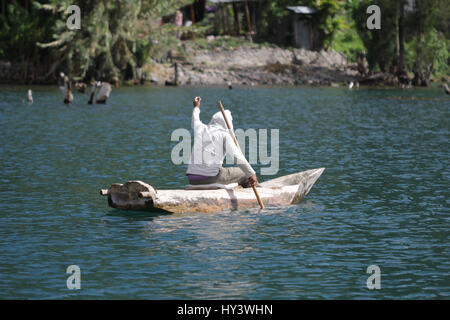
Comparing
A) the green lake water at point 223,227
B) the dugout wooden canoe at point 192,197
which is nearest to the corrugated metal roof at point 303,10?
the green lake water at point 223,227

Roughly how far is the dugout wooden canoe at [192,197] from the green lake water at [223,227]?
0.28 metres

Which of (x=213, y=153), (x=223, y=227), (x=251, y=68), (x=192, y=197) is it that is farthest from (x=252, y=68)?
(x=223, y=227)

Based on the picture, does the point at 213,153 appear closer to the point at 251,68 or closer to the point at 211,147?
the point at 211,147

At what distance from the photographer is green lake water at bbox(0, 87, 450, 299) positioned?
1510 centimetres

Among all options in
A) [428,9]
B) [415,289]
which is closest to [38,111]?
[415,289]

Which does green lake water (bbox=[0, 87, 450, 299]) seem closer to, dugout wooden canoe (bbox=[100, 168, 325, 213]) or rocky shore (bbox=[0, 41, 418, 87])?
dugout wooden canoe (bbox=[100, 168, 325, 213])

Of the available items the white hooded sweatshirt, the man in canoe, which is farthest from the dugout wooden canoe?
the white hooded sweatshirt

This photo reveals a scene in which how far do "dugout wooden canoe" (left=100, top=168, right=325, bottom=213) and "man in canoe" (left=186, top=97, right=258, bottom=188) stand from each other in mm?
478

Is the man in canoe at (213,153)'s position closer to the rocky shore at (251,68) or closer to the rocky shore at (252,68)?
the rocky shore at (251,68)

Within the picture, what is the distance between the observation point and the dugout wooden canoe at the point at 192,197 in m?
19.9

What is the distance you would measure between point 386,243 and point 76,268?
6715 mm

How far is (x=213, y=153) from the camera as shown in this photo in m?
21.0

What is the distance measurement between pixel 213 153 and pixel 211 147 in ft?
0.52

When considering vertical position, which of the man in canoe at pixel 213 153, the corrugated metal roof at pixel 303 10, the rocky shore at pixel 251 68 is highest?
the corrugated metal roof at pixel 303 10
